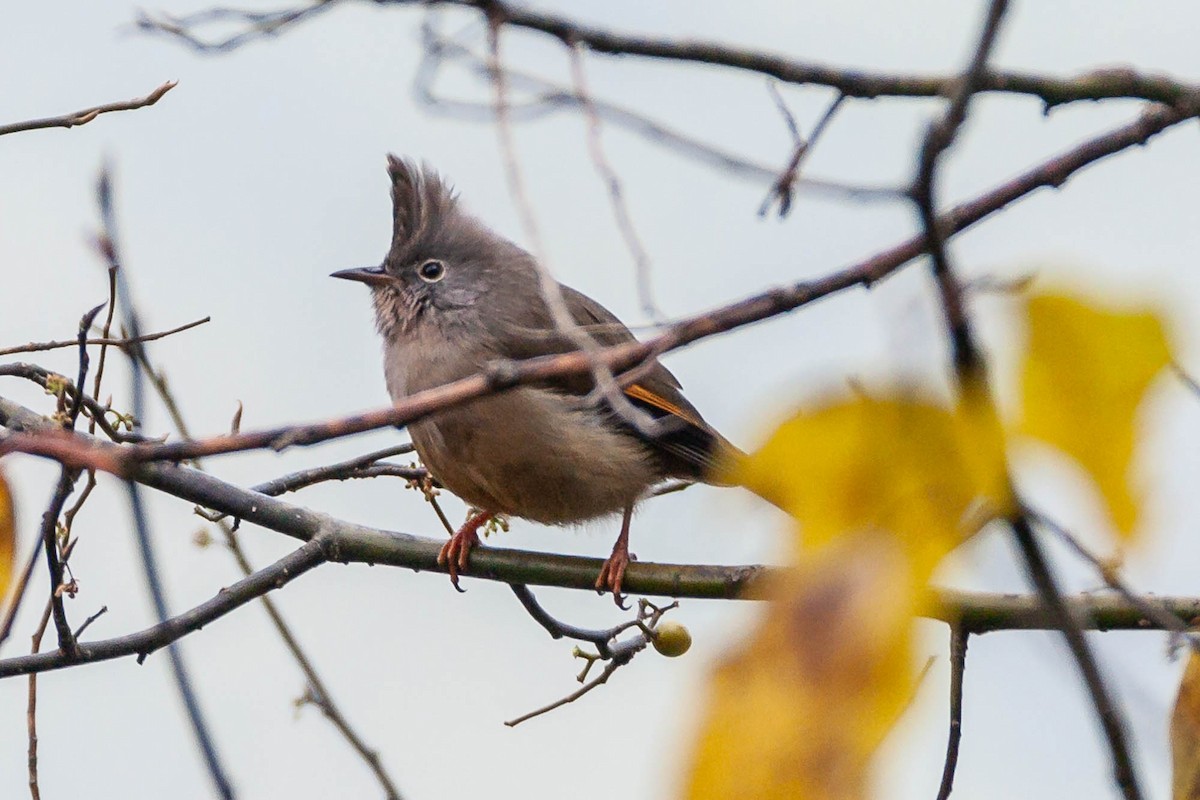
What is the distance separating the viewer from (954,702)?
12.3 feet

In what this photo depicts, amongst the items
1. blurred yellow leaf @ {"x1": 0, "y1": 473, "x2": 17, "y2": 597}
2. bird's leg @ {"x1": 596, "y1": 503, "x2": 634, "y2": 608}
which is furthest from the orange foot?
blurred yellow leaf @ {"x1": 0, "y1": 473, "x2": 17, "y2": 597}

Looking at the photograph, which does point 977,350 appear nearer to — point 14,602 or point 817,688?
point 817,688

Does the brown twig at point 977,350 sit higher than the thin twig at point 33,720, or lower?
lower

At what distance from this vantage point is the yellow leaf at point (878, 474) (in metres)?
1.33

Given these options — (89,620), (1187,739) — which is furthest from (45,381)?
(1187,739)

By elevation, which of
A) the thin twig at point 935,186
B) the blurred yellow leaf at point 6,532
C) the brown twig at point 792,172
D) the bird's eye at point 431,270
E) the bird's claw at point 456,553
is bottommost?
the thin twig at point 935,186

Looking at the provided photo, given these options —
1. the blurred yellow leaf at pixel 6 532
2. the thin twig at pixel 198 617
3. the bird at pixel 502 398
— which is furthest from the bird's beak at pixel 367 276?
the blurred yellow leaf at pixel 6 532

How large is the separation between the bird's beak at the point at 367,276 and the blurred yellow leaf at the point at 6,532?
463cm

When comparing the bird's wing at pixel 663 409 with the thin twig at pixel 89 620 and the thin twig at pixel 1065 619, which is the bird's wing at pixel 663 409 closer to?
the thin twig at pixel 89 620

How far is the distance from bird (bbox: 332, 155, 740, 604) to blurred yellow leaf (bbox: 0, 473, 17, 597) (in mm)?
2770

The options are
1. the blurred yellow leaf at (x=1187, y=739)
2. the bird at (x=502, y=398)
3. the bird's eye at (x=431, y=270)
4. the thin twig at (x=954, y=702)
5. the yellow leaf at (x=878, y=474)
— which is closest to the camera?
the yellow leaf at (x=878, y=474)

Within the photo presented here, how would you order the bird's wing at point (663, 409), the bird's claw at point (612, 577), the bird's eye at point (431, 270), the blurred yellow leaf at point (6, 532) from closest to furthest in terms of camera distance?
the blurred yellow leaf at point (6, 532)
the bird's claw at point (612, 577)
the bird's wing at point (663, 409)
the bird's eye at point (431, 270)

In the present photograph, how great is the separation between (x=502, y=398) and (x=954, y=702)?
243 centimetres

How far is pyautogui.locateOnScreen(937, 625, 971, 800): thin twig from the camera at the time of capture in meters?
3.40
